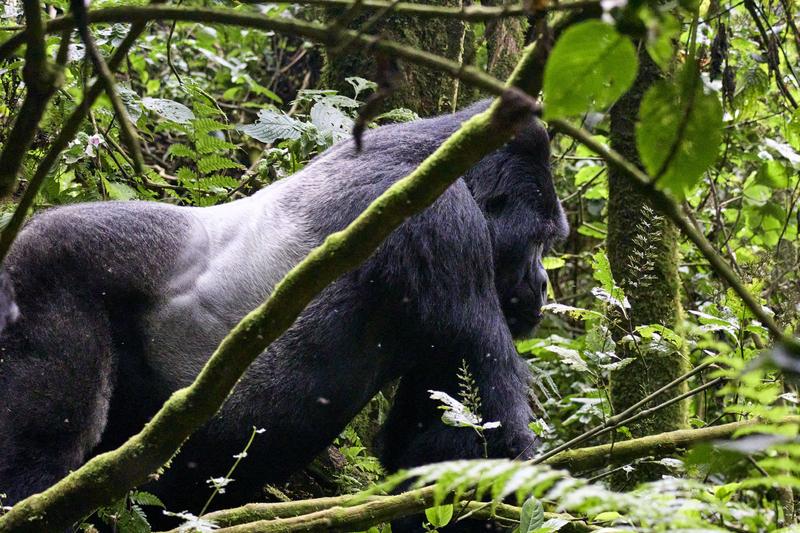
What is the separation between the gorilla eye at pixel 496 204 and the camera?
3.41m

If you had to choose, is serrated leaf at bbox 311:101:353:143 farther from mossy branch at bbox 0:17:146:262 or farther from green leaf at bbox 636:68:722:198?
green leaf at bbox 636:68:722:198

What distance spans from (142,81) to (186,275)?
3591mm

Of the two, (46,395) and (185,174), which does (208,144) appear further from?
(46,395)

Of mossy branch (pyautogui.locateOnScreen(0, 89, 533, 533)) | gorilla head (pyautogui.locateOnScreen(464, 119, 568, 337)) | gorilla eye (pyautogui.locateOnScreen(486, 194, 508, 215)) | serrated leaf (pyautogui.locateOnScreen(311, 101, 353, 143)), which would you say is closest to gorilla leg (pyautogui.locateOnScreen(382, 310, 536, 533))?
gorilla head (pyautogui.locateOnScreen(464, 119, 568, 337))

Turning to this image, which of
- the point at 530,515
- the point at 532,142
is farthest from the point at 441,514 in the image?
the point at 532,142

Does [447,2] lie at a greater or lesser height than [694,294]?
greater

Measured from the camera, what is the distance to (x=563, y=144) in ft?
20.8

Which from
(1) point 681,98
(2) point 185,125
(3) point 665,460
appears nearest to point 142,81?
(2) point 185,125

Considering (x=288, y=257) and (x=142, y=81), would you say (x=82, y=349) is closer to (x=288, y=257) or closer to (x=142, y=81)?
(x=288, y=257)

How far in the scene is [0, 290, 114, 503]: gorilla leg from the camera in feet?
7.45

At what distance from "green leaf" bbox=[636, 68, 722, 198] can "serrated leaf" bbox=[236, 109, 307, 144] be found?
2.69 metres

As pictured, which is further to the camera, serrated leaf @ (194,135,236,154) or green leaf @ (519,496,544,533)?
serrated leaf @ (194,135,236,154)

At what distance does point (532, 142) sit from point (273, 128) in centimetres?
103

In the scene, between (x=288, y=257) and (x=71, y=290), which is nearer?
(x=71, y=290)
